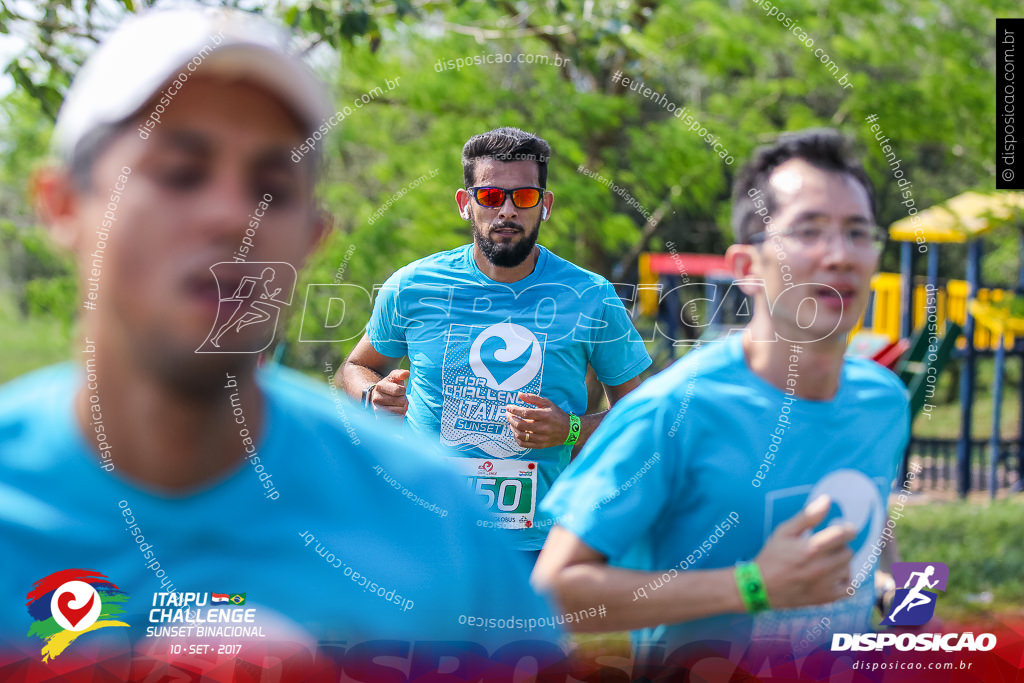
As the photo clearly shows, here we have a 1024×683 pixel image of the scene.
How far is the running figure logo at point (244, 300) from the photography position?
1362mm

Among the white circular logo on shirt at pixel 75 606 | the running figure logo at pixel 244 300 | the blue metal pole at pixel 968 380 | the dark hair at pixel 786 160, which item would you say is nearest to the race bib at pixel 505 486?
the dark hair at pixel 786 160

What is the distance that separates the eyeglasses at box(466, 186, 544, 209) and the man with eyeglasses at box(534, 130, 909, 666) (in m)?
0.49

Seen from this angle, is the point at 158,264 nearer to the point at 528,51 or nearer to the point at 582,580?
the point at 582,580

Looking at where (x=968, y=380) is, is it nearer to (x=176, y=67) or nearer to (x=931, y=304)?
(x=931, y=304)

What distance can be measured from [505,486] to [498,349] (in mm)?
347

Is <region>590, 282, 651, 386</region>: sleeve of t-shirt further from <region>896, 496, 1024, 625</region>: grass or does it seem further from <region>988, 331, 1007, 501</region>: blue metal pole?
<region>988, 331, 1007, 501</region>: blue metal pole

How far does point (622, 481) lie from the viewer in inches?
75.3

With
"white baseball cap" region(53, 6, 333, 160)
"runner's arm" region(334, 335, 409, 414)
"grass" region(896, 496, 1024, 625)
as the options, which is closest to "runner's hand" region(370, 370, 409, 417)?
"runner's arm" region(334, 335, 409, 414)

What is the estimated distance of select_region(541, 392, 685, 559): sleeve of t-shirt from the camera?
192 cm

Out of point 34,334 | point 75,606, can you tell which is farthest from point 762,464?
point 34,334

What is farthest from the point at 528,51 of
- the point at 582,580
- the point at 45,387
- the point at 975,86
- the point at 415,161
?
the point at 45,387

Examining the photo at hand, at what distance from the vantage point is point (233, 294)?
1.38m

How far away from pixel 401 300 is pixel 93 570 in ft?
3.89

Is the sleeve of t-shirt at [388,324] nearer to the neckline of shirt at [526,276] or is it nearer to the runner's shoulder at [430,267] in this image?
the runner's shoulder at [430,267]
